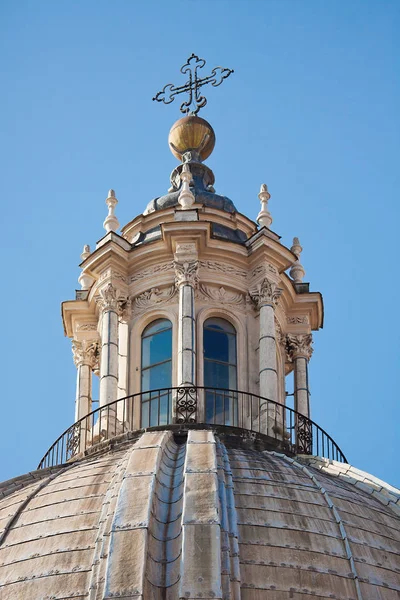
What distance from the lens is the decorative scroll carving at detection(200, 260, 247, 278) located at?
1709 inches

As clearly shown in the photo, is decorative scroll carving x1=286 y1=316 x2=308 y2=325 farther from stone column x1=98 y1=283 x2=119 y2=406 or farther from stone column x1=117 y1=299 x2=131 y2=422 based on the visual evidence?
stone column x1=98 y1=283 x2=119 y2=406

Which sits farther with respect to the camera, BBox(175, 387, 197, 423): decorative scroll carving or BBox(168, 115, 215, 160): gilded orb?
BBox(168, 115, 215, 160): gilded orb

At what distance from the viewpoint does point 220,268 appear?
4350 centimetres

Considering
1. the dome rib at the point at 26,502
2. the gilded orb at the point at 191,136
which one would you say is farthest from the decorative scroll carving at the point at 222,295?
the dome rib at the point at 26,502

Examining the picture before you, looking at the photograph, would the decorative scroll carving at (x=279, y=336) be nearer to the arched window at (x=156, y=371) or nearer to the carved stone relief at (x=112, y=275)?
the arched window at (x=156, y=371)

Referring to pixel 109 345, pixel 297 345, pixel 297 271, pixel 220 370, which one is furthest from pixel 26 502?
pixel 297 271

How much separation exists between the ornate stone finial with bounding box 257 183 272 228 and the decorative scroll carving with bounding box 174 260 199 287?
2.87m

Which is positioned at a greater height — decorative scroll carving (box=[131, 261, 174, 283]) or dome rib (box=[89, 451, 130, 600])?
decorative scroll carving (box=[131, 261, 174, 283])

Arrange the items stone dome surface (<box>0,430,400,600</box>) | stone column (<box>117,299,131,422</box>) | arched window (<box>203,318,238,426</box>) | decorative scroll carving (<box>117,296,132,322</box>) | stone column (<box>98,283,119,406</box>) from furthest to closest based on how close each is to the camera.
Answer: decorative scroll carving (<box>117,296,132,322</box>)
stone column (<box>98,283,119,406</box>)
stone column (<box>117,299,131,422</box>)
arched window (<box>203,318,238,426</box>)
stone dome surface (<box>0,430,400,600</box>)

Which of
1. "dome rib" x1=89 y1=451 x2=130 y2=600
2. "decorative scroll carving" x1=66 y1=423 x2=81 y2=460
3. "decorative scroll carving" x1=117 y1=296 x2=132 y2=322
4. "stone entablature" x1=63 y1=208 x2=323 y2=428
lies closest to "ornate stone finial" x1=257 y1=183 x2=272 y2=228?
"stone entablature" x1=63 y1=208 x2=323 y2=428

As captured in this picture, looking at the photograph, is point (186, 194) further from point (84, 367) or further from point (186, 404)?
point (186, 404)

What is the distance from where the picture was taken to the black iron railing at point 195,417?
4028cm

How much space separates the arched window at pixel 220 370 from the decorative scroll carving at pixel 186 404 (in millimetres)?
538

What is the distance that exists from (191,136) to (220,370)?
8.22 metres
